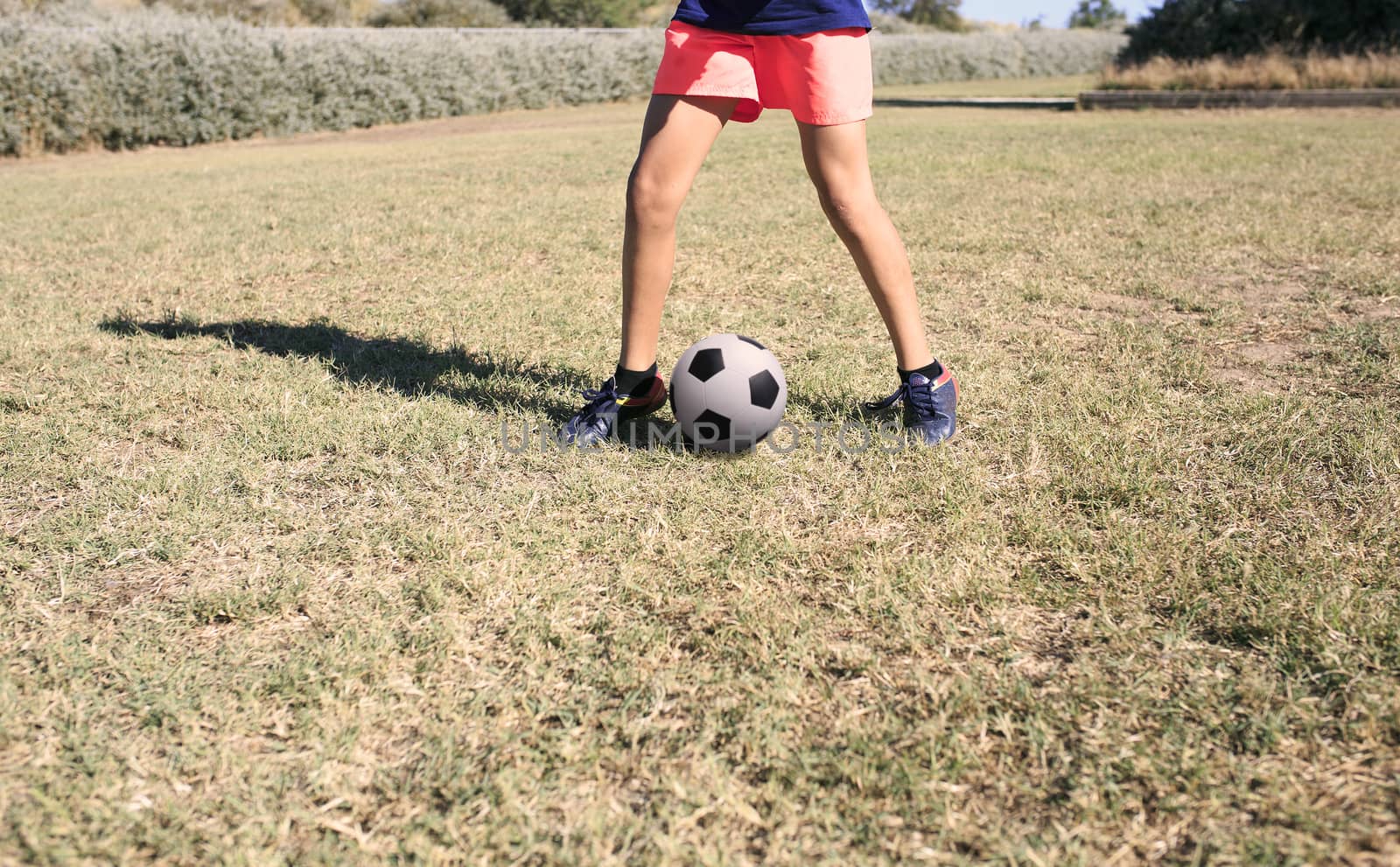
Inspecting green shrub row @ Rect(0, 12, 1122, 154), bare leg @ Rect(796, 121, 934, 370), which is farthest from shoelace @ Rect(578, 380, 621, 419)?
green shrub row @ Rect(0, 12, 1122, 154)

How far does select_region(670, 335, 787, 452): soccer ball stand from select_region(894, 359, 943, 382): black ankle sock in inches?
17.1

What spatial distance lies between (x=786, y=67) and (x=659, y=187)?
1.73 ft

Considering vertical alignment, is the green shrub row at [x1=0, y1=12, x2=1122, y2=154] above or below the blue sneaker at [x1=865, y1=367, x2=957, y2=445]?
above

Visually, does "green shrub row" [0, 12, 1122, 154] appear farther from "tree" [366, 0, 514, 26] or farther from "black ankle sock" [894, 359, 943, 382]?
"black ankle sock" [894, 359, 943, 382]

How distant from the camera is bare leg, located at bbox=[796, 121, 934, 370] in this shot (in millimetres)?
3020

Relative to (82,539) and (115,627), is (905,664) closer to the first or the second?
(115,627)

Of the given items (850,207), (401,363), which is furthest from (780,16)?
(401,363)

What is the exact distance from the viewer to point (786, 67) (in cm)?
296

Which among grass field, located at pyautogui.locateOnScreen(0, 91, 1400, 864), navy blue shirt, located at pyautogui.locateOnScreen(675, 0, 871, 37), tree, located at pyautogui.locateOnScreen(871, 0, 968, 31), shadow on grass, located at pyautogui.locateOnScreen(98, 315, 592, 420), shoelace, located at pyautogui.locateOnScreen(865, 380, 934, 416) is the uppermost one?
tree, located at pyautogui.locateOnScreen(871, 0, 968, 31)

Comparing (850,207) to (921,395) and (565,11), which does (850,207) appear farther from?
(565,11)

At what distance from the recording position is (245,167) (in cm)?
1260

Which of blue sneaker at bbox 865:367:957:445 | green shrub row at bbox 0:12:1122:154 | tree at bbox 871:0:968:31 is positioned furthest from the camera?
tree at bbox 871:0:968:31

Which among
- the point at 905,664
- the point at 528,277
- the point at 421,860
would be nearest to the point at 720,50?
the point at 905,664

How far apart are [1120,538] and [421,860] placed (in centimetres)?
192
